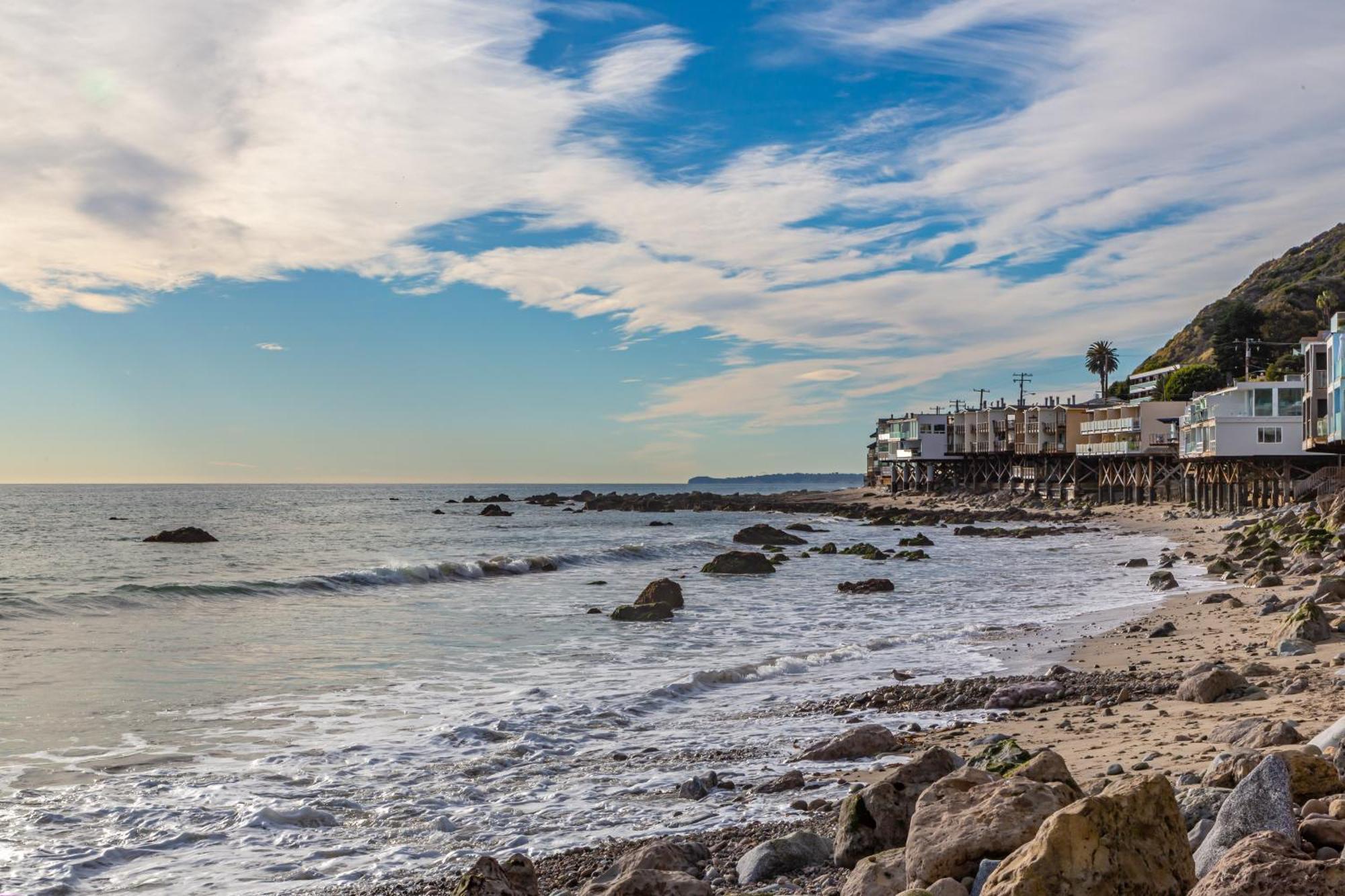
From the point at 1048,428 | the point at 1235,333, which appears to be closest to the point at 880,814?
the point at 1048,428

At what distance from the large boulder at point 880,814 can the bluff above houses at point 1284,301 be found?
4063 inches

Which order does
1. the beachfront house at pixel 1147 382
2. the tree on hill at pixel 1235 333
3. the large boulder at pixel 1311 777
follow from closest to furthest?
the large boulder at pixel 1311 777 < the tree on hill at pixel 1235 333 < the beachfront house at pixel 1147 382

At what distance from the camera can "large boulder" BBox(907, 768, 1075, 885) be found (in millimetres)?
5078

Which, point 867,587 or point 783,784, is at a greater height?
point 783,784

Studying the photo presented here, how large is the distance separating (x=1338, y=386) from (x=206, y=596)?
38.7 metres

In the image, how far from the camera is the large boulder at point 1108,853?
14.0ft

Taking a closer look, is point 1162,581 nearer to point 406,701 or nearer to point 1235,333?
point 406,701

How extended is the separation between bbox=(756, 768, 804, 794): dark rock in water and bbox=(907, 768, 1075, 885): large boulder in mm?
2957

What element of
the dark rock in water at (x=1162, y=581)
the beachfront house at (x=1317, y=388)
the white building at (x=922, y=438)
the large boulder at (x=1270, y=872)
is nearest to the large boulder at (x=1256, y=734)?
the large boulder at (x=1270, y=872)

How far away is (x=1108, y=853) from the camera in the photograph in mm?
4355

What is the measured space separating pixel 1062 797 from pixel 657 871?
93.1 inches

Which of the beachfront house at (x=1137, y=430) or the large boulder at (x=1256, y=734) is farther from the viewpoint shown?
the beachfront house at (x=1137, y=430)

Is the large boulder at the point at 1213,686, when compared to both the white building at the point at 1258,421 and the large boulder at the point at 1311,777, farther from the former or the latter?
the white building at the point at 1258,421

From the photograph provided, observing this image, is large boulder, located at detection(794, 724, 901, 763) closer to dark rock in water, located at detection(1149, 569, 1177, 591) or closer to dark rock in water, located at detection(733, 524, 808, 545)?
dark rock in water, located at detection(1149, 569, 1177, 591)
